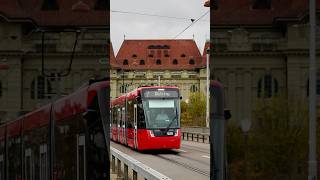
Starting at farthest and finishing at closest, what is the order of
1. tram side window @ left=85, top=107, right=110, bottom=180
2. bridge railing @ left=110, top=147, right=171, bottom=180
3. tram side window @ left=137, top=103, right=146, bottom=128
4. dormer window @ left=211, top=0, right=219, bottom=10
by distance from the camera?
tram side window @ left=137, top=103, right=146, bottom=128
bridge railing @ left=110, top=147, right=171, bottom=180
dormer window @ left=211, top=0, right=219, bottom=10
tram side window @ left=85, top=107, right=110, bottom=180

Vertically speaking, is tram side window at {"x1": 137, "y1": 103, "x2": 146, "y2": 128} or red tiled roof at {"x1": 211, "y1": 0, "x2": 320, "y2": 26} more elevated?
red tiled roof at {"x1": 211, "y1": 0, "x2": 320, "y2": 26}

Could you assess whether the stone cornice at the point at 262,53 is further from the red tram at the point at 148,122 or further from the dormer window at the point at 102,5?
the red tram at the point at 148,122

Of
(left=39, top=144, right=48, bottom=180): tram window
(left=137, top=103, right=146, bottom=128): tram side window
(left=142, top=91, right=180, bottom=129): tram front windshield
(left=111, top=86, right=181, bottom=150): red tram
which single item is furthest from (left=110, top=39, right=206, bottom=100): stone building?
(left=137, top=103, right=146, bottom=128): tram side window

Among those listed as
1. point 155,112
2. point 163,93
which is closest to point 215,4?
point 163,93

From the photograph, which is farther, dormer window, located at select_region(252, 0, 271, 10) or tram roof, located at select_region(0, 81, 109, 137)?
dormer window, located at select_region(252, 0, 271, 10)

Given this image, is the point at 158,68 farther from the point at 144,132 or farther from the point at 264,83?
the point at 144,132

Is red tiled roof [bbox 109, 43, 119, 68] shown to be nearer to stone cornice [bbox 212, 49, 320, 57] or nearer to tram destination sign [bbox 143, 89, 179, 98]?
stone cornice [bbox 212, 49, 320, 57]

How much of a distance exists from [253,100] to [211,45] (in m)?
0.34

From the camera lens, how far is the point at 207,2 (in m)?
2.95

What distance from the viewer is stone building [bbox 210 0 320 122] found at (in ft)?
8.98

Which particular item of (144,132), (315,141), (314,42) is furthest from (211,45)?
(144,132)

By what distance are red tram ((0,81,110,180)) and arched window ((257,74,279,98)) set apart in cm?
75

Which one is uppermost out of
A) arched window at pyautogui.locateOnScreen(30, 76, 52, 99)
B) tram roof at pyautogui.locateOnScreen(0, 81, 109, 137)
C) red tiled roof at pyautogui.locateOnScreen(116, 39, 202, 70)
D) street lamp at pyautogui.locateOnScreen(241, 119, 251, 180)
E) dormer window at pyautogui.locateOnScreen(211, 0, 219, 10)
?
dormer window at pyautogui.locateOnScreen(211, 0, 219, 10)

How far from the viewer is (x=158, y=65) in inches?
150
